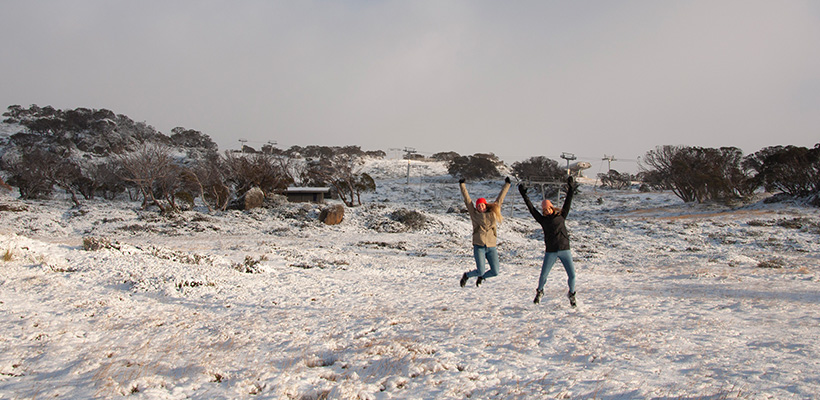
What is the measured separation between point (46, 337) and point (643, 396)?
659 centimetres

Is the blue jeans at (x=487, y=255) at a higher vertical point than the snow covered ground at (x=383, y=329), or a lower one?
higher

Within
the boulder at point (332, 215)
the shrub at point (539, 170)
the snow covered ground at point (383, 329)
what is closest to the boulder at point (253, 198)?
the boulder at point (332, 215)

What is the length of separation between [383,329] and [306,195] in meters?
34.0

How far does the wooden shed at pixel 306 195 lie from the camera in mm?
37625

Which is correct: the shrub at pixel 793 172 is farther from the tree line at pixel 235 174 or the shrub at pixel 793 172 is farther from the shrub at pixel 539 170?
the shrub at pixel 539 170

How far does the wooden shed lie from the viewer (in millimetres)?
37625

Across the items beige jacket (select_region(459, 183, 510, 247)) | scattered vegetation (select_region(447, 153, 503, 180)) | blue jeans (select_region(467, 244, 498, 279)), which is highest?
scattered vegetation (select_region(447, 153, 503, 180))

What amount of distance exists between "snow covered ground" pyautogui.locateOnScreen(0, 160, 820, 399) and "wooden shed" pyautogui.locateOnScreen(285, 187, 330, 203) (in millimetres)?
24270

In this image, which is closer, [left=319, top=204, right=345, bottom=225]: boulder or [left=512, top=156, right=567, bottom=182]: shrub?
[left=319, top=204, right=345, bottom=225]: boulder

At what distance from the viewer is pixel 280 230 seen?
23.1 m

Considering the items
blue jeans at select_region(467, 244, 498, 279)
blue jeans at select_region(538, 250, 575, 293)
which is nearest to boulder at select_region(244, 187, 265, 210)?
blue jeans at select_region(467, 244, 498, 279)

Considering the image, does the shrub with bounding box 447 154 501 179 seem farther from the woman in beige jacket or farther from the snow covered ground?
the woman in beige jacket

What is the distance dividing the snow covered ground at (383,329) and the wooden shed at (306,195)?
24.3 meters

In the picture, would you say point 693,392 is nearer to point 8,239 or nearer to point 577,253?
point 8,239
